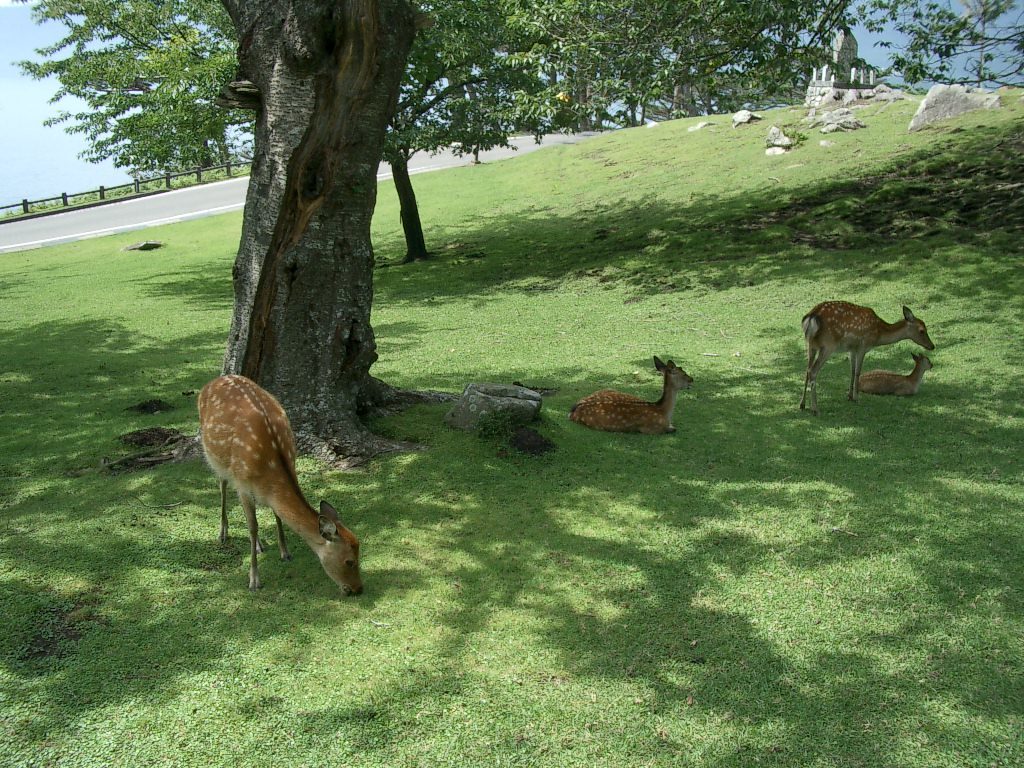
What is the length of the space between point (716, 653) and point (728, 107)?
12919 millimetres

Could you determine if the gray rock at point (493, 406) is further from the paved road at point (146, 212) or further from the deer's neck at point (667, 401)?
the paved road at point (146, 212)

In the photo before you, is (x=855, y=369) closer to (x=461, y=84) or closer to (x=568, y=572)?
(x=568, y=572)

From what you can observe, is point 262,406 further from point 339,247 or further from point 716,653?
point 716,653

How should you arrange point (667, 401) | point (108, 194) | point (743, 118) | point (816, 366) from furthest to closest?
point (108, 194), point (743, 118), point (816, 366), point (667, 401)

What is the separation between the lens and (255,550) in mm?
4621

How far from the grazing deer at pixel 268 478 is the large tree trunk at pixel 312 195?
1545 millimetres

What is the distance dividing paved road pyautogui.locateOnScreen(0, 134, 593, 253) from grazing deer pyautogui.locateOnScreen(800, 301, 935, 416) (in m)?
22.9

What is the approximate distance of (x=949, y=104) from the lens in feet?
61.3

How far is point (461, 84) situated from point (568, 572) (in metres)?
12.8

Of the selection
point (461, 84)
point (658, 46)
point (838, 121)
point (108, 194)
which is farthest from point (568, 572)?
point (108, 194)

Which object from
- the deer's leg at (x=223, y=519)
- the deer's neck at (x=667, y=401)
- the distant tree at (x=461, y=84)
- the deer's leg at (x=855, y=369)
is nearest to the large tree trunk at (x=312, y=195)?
the deer's leg at (x=223, y=519)

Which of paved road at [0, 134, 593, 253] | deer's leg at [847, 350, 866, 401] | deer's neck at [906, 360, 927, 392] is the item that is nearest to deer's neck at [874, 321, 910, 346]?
deer's leg at [847, 350, 866, 401]

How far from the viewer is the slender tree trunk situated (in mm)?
16733

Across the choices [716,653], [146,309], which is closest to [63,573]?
[716,653]
